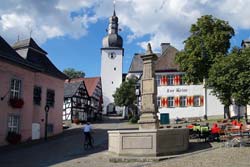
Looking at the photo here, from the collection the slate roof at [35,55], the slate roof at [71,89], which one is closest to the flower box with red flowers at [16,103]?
the slate roof at [35,55]

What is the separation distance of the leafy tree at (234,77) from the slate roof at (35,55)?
15226mm

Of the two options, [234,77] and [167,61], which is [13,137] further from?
[167,61]

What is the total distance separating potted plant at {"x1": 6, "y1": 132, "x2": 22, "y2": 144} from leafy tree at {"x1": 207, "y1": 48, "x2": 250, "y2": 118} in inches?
740

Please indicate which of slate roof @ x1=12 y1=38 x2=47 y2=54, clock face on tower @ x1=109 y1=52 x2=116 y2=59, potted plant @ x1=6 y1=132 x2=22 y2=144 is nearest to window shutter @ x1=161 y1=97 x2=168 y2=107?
slate roof @ x1=12 y1=38 x2=47 y2=54

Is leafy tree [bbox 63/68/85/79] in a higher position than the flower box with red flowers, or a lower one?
higher

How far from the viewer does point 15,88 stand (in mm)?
30406

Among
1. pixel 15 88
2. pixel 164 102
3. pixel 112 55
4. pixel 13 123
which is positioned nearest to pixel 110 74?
pixel 112 55

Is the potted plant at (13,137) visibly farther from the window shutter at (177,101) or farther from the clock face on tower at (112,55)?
the clock face on tower at (112,55)

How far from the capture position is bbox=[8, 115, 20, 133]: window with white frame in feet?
96.2

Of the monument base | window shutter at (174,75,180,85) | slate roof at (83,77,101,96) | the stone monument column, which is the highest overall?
slate roof at (83,77,101,96)

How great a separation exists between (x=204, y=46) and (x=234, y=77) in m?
9.49

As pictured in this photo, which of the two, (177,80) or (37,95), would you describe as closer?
(37,95)

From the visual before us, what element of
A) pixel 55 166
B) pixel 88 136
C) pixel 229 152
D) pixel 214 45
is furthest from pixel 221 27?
pixel 55 166

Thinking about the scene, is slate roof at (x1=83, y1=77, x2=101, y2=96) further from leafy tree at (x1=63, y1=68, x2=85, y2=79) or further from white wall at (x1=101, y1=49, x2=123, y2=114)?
leafy tree at (x1=63, y1=68, x2=85, y2=79)
